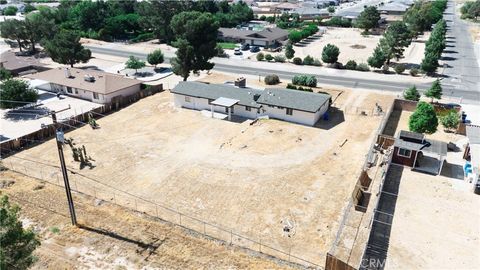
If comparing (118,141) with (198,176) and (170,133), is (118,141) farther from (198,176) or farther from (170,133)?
(198,176)

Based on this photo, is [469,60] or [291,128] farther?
[469,60]

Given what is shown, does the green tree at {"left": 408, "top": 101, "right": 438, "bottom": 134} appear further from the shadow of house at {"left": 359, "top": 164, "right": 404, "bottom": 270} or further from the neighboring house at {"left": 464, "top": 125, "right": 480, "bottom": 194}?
the shadow of house at {"left": 359, "top": 164, "right": 404, "bottom": 270}

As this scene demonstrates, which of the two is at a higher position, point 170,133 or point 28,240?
point 28,240

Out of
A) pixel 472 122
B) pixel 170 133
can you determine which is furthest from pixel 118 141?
pixel 472 122

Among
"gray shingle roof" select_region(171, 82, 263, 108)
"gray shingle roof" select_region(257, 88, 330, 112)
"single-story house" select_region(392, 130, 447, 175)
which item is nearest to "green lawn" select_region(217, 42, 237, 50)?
"gray shingle roof" select_region(171, 82, 263, 108)

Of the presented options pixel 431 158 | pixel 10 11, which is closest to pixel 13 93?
pixel 431 158

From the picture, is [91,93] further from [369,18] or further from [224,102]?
[369,18]
